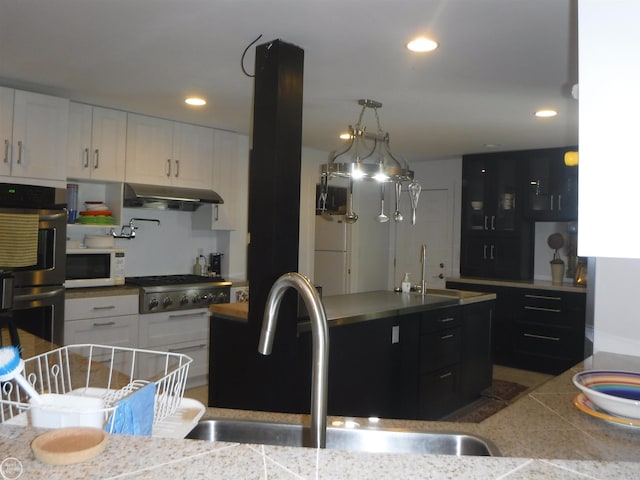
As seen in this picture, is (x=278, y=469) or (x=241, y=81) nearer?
(x=278, y=469)

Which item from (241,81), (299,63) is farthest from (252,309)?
(241,81)

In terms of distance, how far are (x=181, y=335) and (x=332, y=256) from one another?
2550mm

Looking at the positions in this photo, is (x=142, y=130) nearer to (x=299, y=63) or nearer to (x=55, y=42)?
(x=55, y=42)

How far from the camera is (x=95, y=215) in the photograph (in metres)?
4.01

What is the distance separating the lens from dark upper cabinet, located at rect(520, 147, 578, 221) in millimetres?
5070

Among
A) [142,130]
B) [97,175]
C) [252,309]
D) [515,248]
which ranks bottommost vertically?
[252,309]

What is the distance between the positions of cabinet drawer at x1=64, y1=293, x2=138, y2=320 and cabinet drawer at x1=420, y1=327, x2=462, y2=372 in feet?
7.21

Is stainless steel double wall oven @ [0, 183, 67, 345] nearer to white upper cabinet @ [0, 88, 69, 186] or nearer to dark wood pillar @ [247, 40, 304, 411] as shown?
white upper cabinet @ [0, 88, 69, 186]

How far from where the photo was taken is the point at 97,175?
12.6ft

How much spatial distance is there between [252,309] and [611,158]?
2070mm

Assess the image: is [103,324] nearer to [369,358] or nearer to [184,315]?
[184,315]

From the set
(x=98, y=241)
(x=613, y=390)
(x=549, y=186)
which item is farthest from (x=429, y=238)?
(x=613, y=390)

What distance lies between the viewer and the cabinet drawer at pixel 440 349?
3348 mm

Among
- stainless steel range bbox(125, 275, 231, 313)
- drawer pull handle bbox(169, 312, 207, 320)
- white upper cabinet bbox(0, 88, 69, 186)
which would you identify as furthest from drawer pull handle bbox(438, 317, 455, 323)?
white upper cabinet bbox(0, 88, 69, 186)
